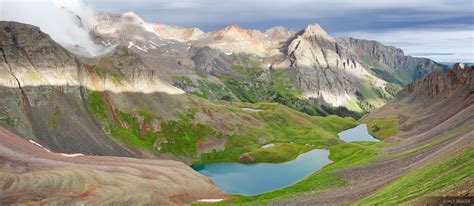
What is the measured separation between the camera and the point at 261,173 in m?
164

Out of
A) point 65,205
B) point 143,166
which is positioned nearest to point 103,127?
point 143,166

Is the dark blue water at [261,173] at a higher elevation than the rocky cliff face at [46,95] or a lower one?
lower

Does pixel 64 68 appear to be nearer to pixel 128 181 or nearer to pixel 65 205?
pixel 128 181

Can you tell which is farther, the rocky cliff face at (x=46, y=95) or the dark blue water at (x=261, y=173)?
the rocky cliff face at (x=46, y=95)

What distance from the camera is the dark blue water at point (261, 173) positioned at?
5428 inches

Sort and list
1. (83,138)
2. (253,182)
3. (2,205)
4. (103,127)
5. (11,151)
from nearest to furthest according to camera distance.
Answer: (2,205) < (11,151) < (253,182) < (83,138) < (103,127)

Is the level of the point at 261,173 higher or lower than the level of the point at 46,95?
lower

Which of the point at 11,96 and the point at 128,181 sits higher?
the point at 11,96

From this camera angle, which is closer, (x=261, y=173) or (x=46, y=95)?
(x=261, y=173)

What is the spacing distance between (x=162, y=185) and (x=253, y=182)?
153 ft

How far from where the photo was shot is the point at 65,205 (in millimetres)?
74625

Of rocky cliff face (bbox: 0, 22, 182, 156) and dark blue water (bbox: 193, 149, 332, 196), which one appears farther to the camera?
rocky cliff face (bbox: 0, 22, 182, 156)

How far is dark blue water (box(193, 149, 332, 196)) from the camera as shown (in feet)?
452

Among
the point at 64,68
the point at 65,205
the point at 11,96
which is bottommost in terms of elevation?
the point at 65,205
